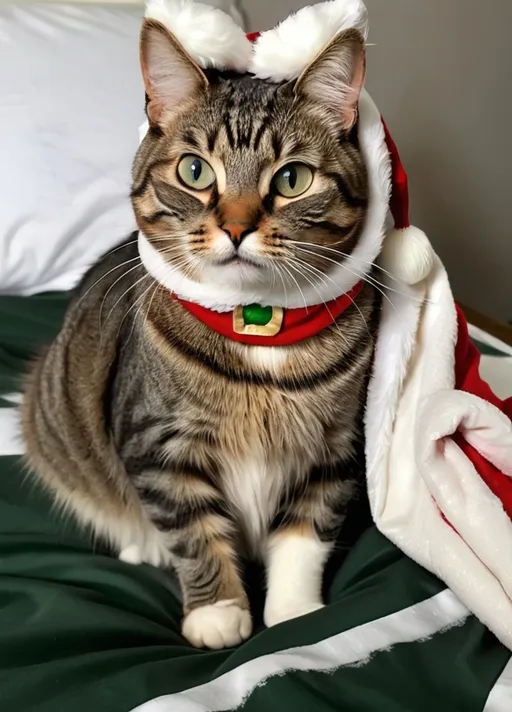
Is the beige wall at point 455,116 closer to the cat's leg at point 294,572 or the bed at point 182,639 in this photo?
the bed at point 182,639

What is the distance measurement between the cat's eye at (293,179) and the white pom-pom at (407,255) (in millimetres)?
160

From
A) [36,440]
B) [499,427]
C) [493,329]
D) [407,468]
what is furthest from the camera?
[493,329]

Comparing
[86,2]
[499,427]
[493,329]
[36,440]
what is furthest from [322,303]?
[86,2]

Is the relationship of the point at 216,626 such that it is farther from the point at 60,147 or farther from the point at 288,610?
the point at 60,147

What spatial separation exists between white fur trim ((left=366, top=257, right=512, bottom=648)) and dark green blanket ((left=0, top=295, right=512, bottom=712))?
4 centimetres

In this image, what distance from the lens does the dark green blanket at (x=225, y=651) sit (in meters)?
0.65

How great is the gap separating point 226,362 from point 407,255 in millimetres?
270

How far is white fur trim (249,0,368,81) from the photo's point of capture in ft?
2.44

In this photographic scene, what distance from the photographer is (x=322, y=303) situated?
846 millimetres

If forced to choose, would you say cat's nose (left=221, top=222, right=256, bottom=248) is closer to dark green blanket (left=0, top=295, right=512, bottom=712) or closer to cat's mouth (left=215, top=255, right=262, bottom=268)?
cat's mouth (left=215, top=255, right=262, bottom=268)

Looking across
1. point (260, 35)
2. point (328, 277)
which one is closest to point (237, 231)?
point (328, 277)

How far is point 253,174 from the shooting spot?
760mm

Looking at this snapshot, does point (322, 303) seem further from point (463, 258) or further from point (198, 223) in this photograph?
point (463, 258)

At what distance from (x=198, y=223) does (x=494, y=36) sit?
134 cm
